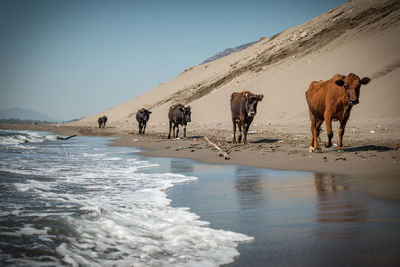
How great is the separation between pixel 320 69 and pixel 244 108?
23.4m

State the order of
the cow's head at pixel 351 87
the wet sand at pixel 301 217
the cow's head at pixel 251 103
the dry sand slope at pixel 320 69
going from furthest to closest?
the dry sand slope at pixel 320 69 → the cow's head at pixel 251 103 → the cow's head at pixel 351 87 → the wet sand at pixel 301 217

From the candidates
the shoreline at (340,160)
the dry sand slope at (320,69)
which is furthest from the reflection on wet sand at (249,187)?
the dry sand slope at (320,69)

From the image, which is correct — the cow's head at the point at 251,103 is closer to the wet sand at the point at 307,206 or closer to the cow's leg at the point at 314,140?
the cow's leg at the point at 314,140

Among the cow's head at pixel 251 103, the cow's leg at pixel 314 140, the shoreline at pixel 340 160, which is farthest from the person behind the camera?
the cow's head at pixel 251 103

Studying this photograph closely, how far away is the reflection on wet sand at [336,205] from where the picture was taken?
4355 mm

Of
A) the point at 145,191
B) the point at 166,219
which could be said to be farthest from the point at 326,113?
the point at 166,219

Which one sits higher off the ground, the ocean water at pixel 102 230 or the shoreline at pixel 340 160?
the shoreline at pixel 340 160

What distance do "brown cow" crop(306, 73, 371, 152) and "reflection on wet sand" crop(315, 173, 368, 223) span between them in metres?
4.23

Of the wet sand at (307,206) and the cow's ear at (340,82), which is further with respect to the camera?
the cow's ear at (340,82)

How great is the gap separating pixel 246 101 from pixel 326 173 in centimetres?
874

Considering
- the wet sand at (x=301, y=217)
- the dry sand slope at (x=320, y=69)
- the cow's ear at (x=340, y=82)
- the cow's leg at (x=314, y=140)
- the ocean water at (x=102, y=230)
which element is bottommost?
the ocean water at (x=102, y=230)

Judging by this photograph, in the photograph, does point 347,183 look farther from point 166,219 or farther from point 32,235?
point 32,235

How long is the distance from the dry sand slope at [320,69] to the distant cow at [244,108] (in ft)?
20.2

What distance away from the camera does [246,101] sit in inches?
644
